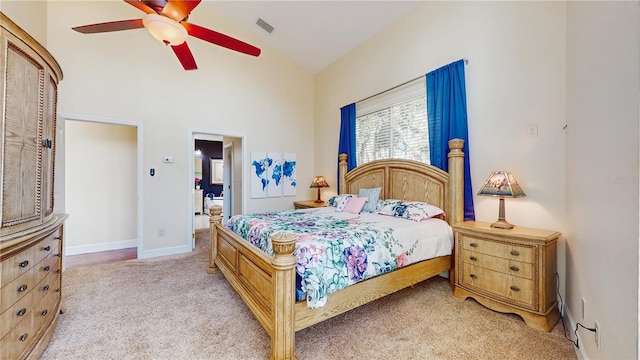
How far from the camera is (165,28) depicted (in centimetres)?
194

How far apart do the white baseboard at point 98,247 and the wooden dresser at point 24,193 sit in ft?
9.79

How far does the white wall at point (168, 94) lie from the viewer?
11.2ft

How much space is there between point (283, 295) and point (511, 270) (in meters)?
1.93

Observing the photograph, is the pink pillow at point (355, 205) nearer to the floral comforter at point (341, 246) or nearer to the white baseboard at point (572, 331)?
the floral comforter at point (341, 246)

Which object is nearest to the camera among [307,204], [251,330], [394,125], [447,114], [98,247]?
[251,330]

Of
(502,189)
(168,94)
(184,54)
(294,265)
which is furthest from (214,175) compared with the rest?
(502,189)

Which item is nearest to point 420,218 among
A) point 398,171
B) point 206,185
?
point 398,171

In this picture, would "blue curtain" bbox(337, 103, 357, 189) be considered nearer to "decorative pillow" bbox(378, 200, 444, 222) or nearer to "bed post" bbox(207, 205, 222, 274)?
"decorative pillow" bbox(378, 200, 444, 222)

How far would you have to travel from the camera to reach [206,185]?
366 inches

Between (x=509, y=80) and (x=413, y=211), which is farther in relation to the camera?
(x=413, y=211)

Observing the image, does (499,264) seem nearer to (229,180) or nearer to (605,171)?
(605,171)

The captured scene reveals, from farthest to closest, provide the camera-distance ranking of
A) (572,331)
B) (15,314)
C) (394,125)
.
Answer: (394,125) < (572,331) < (15,314)

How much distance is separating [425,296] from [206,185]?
28.3 feet

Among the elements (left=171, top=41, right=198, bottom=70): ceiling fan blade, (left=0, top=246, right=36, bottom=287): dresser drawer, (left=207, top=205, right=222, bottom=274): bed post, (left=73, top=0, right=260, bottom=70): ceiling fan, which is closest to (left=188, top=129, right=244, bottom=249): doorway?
(left=207, top=205, right=222, bottom=274): bed post
